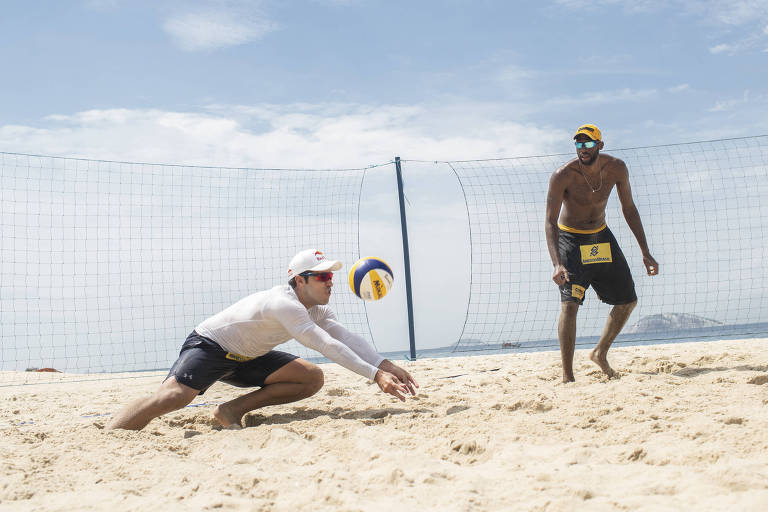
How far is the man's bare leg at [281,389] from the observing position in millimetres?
3551

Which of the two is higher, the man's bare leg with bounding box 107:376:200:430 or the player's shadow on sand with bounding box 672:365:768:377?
the man's bare leg with bounding box 107:376:200:430

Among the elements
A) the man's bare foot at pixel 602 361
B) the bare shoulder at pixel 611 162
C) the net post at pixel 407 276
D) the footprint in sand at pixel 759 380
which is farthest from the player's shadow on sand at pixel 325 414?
the net post at pixel 407 276

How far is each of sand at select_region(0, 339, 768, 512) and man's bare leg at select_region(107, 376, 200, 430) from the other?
96 millimetres

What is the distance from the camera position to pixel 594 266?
4.30 m

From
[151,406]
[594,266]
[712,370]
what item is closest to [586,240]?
[594,266]

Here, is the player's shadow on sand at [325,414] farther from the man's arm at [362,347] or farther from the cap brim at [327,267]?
the cap brim at [327,267]

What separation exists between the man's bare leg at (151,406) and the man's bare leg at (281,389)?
0.94ft

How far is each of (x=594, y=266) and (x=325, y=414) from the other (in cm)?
202

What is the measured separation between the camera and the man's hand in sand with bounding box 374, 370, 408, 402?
3082 mm

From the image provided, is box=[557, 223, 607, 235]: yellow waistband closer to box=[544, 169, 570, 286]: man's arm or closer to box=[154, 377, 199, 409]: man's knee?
box=[544, 169, 570, 286]: man's arm

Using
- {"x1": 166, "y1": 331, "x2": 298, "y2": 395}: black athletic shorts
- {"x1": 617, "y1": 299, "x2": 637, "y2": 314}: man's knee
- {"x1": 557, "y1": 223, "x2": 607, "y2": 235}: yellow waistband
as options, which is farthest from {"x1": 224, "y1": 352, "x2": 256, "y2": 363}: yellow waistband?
{"x1": 617, "y1": 299, "x2": 637, "y2": 314}: man's knee

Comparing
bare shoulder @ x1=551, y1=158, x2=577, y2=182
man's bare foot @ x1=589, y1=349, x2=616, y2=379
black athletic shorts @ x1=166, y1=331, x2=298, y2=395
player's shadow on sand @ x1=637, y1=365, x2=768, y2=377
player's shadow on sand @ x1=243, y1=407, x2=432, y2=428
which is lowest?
player's shadow on sand @ x1=243, y1=407, x2=432, y2=428

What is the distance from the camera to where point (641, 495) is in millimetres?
1946

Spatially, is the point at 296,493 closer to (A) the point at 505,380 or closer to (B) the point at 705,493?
(B) the point at 705,493
